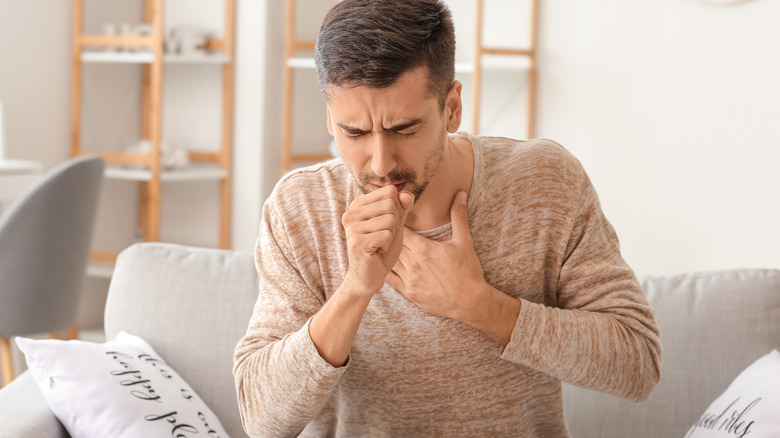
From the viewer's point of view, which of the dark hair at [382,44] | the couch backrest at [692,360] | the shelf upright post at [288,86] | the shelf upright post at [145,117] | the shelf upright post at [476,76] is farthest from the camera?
the shelf upright post at [145,117]

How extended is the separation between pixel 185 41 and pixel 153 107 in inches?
12.8

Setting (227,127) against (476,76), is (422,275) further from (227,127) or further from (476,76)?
(227,127)

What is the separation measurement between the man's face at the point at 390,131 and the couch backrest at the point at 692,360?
691 millimetres

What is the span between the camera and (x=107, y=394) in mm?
1461

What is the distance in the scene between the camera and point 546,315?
52.8 inches

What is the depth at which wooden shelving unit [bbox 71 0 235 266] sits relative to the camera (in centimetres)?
356

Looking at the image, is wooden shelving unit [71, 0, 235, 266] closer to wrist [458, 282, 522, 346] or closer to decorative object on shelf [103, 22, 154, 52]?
decorative object on shelf [103, 22, 154, 52]

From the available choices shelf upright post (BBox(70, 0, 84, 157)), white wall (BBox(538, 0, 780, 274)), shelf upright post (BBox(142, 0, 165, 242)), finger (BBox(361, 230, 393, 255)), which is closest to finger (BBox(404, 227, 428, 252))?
finger (BBox(361, 230, 393, 255))

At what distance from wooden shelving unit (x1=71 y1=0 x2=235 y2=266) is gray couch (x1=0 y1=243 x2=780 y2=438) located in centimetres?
186

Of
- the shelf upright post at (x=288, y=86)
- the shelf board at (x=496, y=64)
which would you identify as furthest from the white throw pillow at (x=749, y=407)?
the shelf upright post at (x=288, y=86)

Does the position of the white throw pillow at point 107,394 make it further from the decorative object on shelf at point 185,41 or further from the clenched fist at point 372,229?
the decorative object on shelf at point 185,41

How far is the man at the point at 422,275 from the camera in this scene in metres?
1.25

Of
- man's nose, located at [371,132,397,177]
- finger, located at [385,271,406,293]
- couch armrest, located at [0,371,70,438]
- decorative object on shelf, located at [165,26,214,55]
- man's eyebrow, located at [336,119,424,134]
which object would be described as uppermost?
decorative object on shelf, located at [165,26,214,55]

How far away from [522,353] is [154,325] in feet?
2.60
